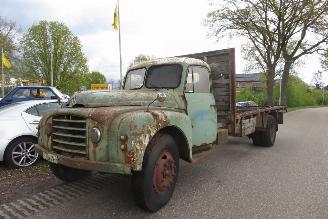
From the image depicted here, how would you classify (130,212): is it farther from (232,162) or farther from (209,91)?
(232,162)

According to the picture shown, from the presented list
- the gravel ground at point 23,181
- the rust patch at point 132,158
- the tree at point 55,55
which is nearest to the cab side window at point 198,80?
the rust patch at point 132,158

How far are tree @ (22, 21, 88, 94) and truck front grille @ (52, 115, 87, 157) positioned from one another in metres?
36.9

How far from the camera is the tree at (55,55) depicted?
40.7 m

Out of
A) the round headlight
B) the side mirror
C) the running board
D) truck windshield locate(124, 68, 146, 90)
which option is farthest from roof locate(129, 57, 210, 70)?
the round headlight

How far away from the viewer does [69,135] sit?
177 inches

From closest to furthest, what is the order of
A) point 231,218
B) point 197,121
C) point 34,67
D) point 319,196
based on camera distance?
1. point 231,218
2. point 319,196
3. point 197,121
4. point 34,67

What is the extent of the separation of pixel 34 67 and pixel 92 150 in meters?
39.8

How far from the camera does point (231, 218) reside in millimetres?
4168

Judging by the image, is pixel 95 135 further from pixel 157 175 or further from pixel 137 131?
pixel 157 175

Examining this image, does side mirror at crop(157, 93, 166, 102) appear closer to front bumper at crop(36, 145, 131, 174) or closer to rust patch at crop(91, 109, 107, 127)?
rust patch at crop(91, 109, 107, 127)

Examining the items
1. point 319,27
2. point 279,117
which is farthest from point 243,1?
point 279,117

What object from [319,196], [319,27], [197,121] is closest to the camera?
[319,196]

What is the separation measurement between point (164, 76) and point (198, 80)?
2.00ft

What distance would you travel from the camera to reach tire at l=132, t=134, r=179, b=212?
4223 mm
